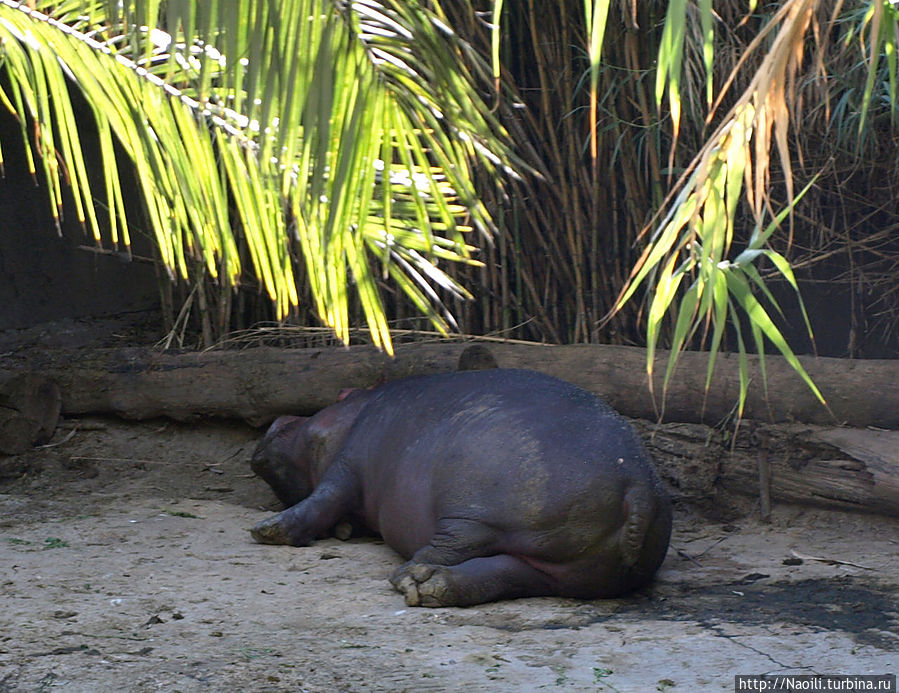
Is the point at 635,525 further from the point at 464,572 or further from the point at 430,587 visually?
the point at 430,587

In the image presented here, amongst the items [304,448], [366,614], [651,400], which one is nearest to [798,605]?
[366,614]

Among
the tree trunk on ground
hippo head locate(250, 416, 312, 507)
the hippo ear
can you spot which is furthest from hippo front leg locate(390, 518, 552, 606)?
the hippo ear

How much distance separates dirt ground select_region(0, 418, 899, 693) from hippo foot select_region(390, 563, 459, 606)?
0.04m

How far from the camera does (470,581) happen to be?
2.95 metres

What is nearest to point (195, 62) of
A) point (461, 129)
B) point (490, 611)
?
point (461, 129)

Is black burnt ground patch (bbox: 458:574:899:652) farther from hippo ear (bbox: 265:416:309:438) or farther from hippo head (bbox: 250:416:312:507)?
hippo ear (bbox: 265:416:309:438)

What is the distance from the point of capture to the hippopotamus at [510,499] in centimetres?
300

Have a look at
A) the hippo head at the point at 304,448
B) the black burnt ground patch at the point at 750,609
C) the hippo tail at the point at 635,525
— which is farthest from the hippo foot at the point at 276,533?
the hippo tail at the point at 635,525

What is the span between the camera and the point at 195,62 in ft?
8.74

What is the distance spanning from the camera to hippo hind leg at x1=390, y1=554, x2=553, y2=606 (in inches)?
115

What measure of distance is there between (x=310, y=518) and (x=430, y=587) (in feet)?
3.09

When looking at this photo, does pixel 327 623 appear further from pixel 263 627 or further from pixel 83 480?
pixel 83 480

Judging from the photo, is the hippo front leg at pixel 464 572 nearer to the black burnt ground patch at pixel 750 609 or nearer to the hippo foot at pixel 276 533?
the black burnt ground patch at pixel 750 609

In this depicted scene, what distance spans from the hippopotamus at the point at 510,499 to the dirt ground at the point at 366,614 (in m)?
0.08
